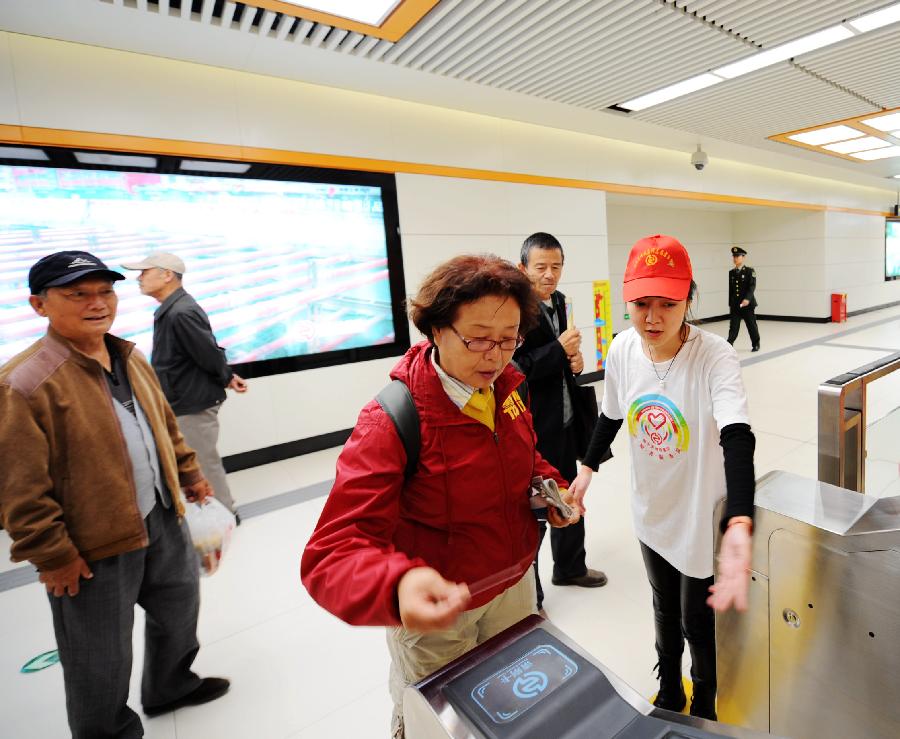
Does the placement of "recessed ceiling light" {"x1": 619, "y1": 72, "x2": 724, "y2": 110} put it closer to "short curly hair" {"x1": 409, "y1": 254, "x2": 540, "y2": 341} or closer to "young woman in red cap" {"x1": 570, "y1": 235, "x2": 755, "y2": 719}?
"young woman in red cap" {"x1": 570, "y1": 235, "x2": 755, "y2": 719}

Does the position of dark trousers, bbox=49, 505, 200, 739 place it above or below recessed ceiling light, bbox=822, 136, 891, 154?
below

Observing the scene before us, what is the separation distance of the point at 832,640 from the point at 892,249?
1745 centimetres

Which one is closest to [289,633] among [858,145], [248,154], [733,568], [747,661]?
[747,661]

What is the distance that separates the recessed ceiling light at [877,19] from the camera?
3420 mm

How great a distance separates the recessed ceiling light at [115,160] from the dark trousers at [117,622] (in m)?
3.09

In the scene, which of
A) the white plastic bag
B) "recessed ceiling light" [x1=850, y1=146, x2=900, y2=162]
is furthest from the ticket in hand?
"recessed ceiling light" [x1=850, y1=146, x2=900, y2=162]

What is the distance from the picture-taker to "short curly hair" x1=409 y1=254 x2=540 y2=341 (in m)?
0.91

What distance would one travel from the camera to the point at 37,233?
3.31m

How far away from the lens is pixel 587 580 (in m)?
2.35

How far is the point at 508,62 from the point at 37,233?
364 cm

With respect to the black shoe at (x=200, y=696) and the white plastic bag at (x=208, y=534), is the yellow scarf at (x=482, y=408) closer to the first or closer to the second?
the white plastic bag at (x=208, y=534)

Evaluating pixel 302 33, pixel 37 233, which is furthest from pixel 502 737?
pixel 37 233

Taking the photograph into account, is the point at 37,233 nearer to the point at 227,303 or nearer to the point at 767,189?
the point at 227,303

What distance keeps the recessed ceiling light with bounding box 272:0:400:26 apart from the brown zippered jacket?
2541 mm
